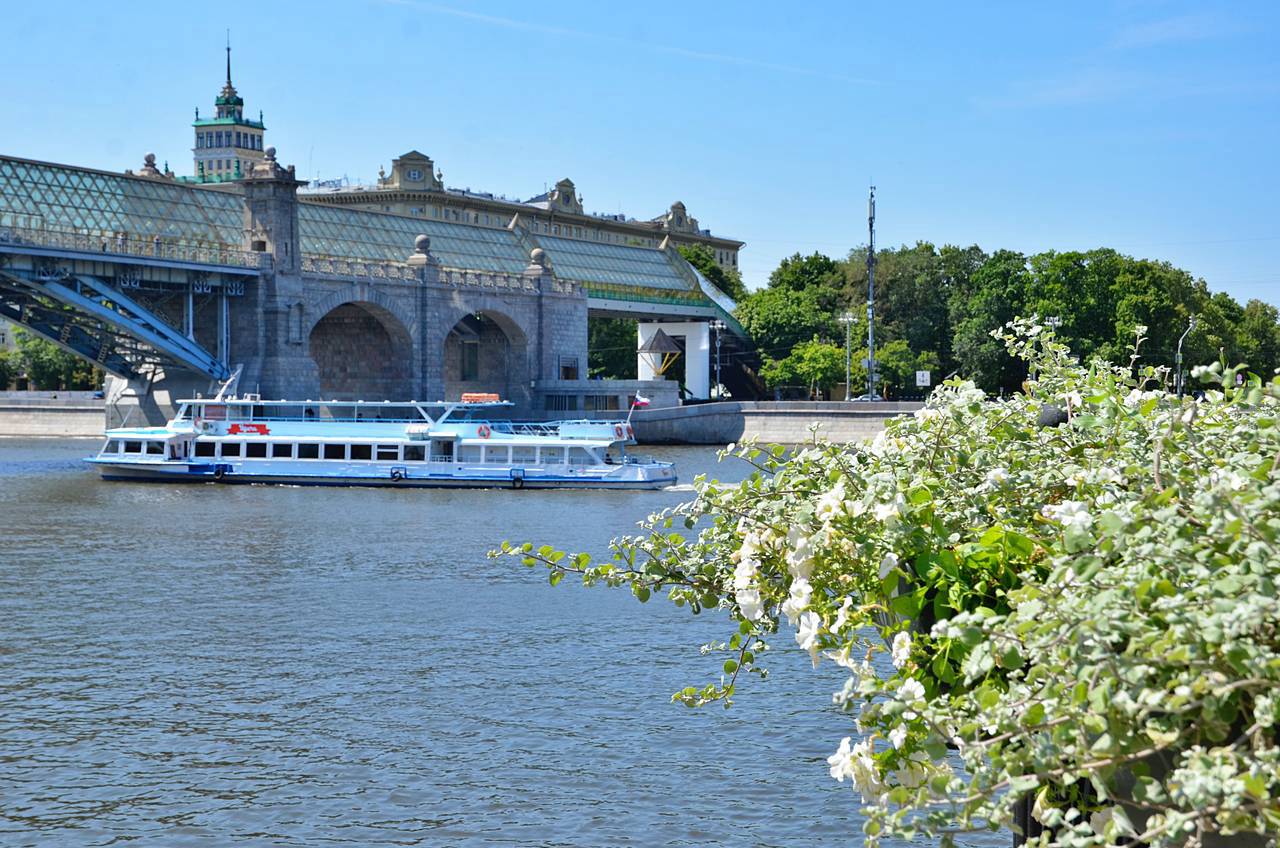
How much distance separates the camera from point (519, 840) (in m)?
13.1

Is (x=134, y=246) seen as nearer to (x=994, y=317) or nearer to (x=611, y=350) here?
(x=994, y=317)

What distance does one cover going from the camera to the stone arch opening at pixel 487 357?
8306cm

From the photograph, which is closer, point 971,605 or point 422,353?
point 971,605

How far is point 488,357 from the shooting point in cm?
8494

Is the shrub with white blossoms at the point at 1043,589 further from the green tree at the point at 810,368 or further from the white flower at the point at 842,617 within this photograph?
the green tree at the point at 810,368

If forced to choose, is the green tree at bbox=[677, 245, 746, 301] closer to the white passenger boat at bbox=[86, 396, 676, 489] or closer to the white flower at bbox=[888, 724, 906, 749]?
the white passenger boat at bbox=[86, 396, 676, 489]

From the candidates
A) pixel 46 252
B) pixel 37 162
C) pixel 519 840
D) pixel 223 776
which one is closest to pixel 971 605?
pixel 519 840

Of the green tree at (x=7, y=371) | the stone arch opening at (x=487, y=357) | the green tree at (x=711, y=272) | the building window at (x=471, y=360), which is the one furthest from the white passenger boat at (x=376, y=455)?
the green tree at (x=711, y=272)

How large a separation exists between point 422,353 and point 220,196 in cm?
1254

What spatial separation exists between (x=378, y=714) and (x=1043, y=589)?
13.8 metres

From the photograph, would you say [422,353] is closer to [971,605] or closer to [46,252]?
[46,252]

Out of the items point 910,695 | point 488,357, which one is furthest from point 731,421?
point 910,695

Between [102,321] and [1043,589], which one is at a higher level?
[102,321]

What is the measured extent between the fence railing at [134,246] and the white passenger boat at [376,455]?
8.36 m
